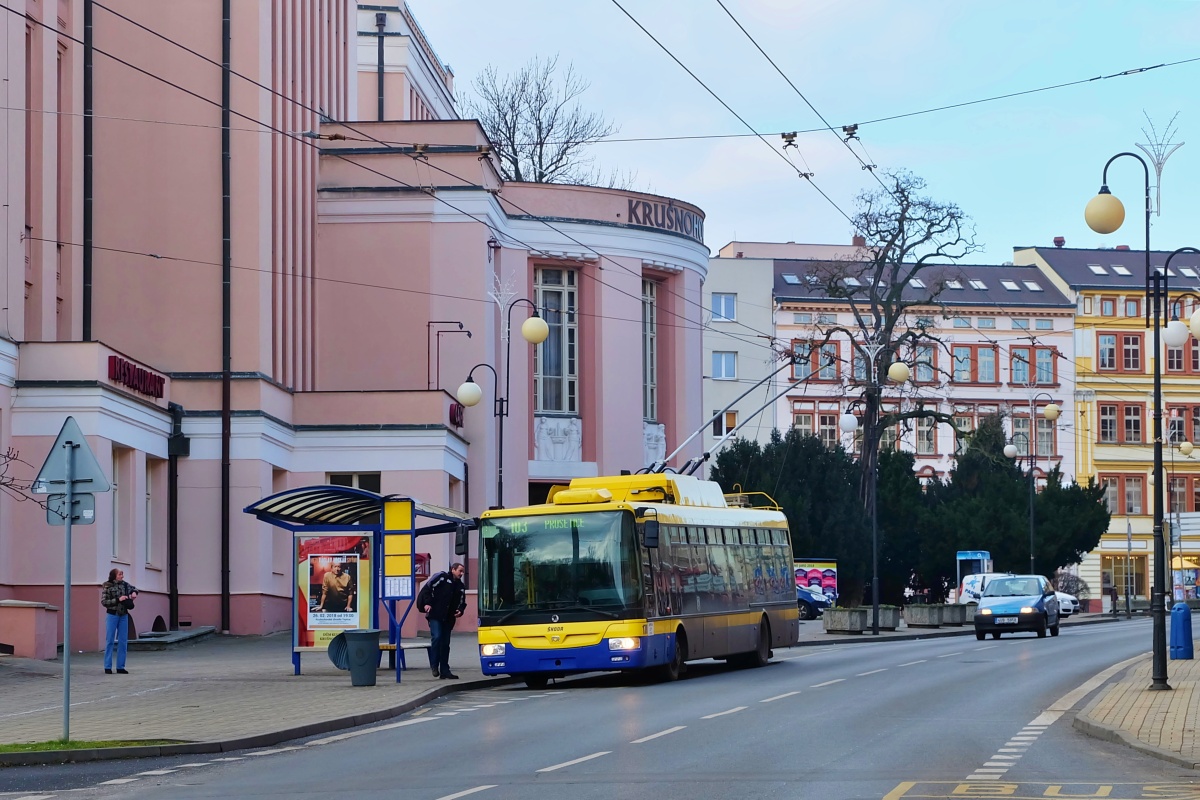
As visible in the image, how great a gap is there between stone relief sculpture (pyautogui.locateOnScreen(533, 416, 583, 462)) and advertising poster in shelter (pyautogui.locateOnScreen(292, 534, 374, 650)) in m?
27.3

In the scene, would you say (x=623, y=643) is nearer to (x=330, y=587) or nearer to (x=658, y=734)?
(x=330, y=587)

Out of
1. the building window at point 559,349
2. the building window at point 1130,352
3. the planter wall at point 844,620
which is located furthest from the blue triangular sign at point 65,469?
the building window at point 1130,352

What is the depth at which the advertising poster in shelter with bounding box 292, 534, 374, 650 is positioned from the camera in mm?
27219

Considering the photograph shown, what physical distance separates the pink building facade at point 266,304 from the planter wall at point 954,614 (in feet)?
33.7

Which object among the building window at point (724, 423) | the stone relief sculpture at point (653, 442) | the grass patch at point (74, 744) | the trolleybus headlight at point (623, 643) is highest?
the building window at point (724, 423)

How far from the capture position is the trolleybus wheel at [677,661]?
91.2 ft

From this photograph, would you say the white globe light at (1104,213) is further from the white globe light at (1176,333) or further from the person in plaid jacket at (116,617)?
the person in plaid jacket at (116,617)

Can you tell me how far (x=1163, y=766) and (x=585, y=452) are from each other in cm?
4080

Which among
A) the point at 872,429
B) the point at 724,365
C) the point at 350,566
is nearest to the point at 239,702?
the point at 350,566

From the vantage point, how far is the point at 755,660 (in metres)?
32.1

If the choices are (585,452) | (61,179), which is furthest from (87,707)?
(585,452)

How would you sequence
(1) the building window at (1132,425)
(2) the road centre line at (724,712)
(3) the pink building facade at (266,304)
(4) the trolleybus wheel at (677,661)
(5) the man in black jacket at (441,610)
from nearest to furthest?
(2) the road centre line at (724,712) < (5) the man in black jacket at (441,610) < (4) the trolleybus wheel at (677,661) < (3) the pink building facade at (266,304) < (1) the building window at (1132,425)

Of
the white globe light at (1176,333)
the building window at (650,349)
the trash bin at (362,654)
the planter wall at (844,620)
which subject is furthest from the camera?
the building window at (650,349)

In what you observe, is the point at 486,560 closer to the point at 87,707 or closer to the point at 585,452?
the point at 87,707
